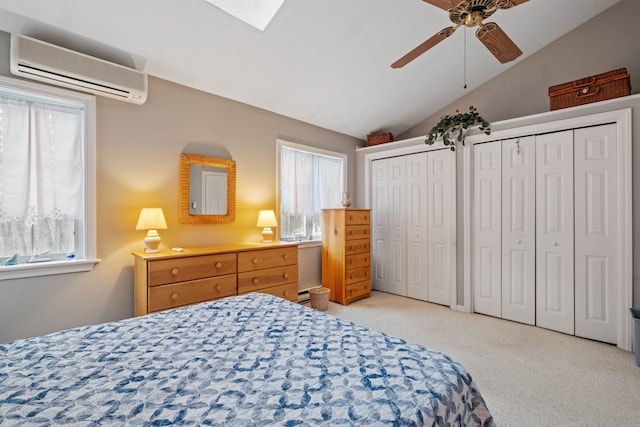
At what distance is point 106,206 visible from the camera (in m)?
2.49

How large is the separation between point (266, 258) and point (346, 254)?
1.26 m

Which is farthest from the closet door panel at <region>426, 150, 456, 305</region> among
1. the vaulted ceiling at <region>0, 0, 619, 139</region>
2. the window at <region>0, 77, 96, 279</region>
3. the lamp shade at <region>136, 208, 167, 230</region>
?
the window at <region>0, 77, 96, 279</region>

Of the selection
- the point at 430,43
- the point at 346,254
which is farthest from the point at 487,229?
the point at 430,43

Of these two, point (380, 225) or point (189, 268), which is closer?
point (189, 268)

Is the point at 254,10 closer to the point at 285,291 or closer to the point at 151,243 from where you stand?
the point at 151,243

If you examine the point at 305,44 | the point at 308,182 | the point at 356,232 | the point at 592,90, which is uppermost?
the point at 305,44

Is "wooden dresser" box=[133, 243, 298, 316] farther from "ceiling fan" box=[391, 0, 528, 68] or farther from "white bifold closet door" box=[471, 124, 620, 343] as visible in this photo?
"white bifold closet door" box=[471, 124, 620, 343]

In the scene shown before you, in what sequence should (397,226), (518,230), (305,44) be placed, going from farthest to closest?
(397,226) → (518,230) → (305,44)

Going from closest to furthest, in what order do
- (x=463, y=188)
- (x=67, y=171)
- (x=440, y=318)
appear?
(x=67, y=171) < (x=440, y=318) < (x=463, y=188)

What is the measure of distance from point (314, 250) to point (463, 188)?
2116 mm

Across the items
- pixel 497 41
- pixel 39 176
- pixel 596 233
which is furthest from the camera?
pixel 596 233

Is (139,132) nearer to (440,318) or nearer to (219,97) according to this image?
(219,97)

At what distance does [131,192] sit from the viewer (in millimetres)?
2625

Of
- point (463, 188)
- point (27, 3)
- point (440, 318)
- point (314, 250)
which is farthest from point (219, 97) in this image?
point (440, 318)
